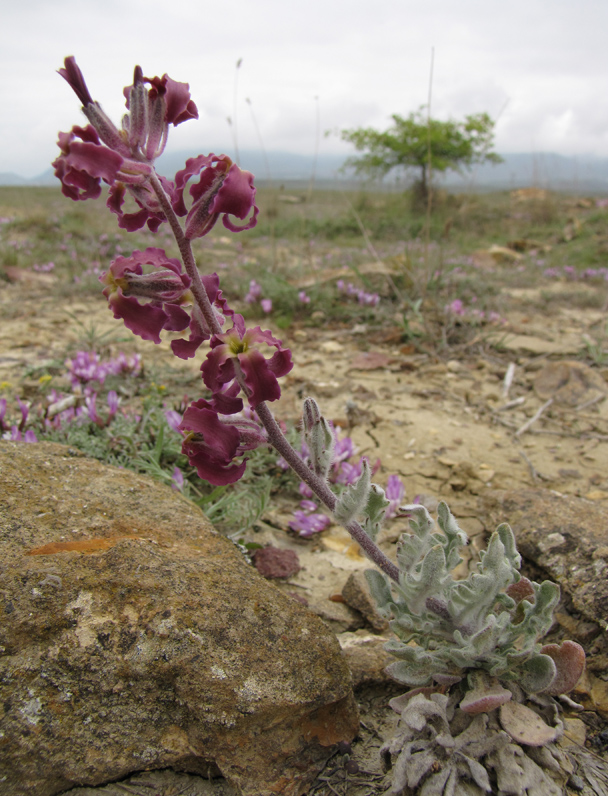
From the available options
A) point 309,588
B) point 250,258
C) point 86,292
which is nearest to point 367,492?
point 309,588

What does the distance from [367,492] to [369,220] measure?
Answer: 1898 cm

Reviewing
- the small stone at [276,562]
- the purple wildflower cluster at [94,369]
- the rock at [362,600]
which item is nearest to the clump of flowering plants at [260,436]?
the rock at [362,600]

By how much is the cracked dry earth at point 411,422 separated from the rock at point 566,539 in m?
0.07

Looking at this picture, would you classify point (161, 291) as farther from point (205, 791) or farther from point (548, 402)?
point (548, 402)

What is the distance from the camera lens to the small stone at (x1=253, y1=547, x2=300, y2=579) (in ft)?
8.46

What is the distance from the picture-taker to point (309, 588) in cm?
260

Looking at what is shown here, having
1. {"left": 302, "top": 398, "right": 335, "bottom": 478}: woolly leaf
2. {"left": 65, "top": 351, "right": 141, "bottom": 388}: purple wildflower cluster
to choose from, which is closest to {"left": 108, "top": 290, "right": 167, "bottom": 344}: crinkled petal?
{"left": 302, "top": 398, "right": 335, "bottom": 478}: woolly leaf

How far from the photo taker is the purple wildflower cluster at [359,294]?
655cm

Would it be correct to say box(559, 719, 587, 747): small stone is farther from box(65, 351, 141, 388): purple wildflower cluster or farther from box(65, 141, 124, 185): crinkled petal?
box(65, 351, 141, 388): purple wildflower cluster

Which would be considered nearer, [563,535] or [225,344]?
[225,344]

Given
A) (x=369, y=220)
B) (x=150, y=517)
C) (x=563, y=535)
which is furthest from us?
(x=369, y=220)

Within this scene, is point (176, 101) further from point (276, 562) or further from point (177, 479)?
point (276, 562)

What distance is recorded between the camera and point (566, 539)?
2301 mm

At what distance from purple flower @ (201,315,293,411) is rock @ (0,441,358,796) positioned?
29.3 inches
